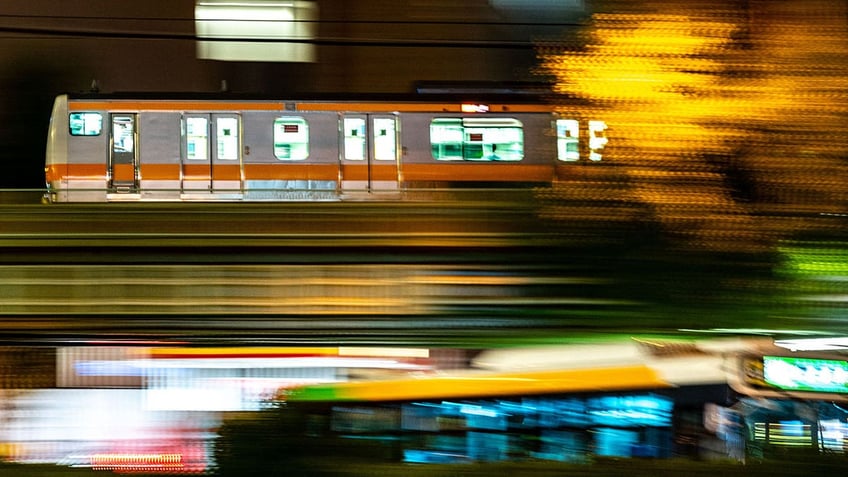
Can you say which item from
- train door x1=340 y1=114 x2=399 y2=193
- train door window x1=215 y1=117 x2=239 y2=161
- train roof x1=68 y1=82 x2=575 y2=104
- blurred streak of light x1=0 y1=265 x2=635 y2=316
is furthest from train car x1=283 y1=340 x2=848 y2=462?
train door window x1=215 y1=117 x2=239 y2=161

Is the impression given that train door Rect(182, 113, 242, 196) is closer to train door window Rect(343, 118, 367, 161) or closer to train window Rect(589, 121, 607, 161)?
train door window Rect(343, 118, 367, 161)

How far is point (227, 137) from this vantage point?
47.2 feet

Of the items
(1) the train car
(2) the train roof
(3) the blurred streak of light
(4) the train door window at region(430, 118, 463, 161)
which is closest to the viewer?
(1) the train car

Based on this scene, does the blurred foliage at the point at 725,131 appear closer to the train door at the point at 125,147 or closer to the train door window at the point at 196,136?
the train door window at the point at 196,136

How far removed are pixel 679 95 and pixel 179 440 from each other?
2.00 meters

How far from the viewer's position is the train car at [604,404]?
294cm

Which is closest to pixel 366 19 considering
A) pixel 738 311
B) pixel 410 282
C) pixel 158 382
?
pixel 410 282

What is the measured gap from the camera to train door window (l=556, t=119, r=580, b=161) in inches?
122

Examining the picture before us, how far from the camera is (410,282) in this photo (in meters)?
3.35

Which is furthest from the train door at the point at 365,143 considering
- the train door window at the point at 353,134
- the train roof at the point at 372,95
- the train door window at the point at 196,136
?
the train door window at the point at 196,136

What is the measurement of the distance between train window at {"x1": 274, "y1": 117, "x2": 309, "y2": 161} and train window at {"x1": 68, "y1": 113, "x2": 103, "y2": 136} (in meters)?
2.74

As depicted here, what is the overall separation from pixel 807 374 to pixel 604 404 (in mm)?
710

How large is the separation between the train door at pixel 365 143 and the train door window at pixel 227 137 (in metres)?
1.64

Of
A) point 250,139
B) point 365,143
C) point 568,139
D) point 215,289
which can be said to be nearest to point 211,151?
point 250,139
